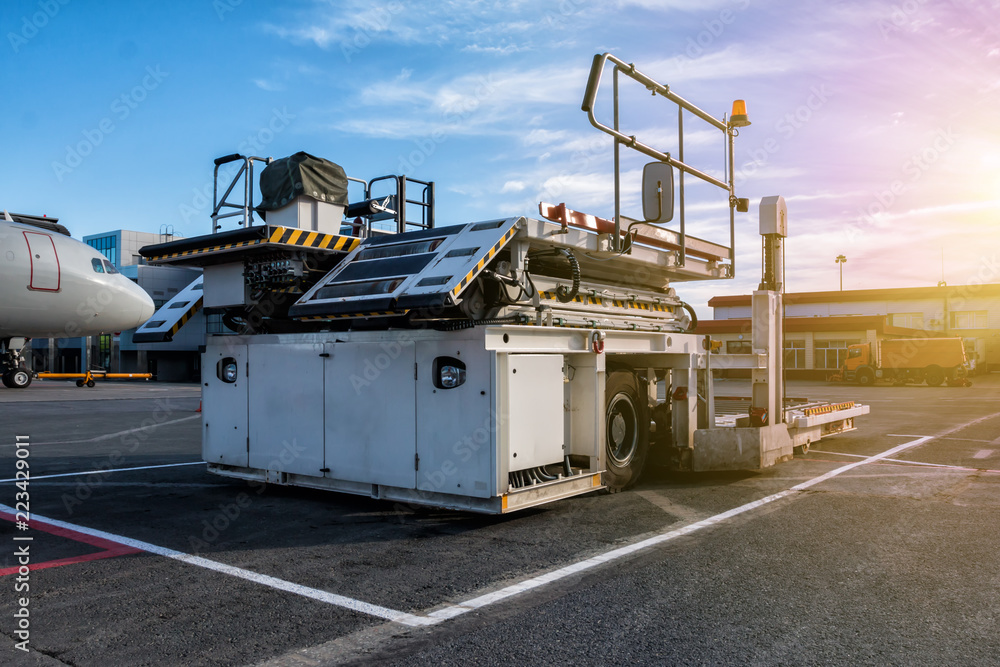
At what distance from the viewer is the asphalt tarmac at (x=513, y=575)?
3.31 meters

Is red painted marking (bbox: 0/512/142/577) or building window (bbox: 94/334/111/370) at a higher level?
building window (bbox: 94/334/111/370)

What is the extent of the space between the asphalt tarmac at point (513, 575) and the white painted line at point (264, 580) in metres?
0.02

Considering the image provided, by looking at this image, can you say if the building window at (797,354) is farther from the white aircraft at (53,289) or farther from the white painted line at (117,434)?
the white painted line at (117,434)

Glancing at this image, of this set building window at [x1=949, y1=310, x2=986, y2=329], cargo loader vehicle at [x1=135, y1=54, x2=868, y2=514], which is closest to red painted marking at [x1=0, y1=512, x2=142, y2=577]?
cargo loader vehicle at [x1=135, y1=54, x2=868, y2=514]

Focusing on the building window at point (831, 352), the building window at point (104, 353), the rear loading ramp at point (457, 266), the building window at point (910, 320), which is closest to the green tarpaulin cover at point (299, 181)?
the rear loading ramp at point (457, 266)

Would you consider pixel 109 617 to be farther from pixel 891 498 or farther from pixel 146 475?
pixel 891 498

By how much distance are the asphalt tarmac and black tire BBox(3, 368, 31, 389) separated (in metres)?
19.0

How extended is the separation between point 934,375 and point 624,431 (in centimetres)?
3636

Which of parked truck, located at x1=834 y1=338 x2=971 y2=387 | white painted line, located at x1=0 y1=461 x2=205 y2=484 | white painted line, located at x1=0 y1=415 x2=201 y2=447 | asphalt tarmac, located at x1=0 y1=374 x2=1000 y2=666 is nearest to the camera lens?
asphalt tarmac, located at x1=0 y1=374 x2=1000 y2=666

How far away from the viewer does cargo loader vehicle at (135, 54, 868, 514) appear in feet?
18.0

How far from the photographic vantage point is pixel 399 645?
331cm

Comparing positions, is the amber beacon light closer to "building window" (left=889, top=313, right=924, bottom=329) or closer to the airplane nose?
the airplane nose

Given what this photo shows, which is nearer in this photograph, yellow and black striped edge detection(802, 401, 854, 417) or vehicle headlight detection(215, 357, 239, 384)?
vehicle headlight detection(215, 357, 239, 384)

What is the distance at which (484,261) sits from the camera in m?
5.43
